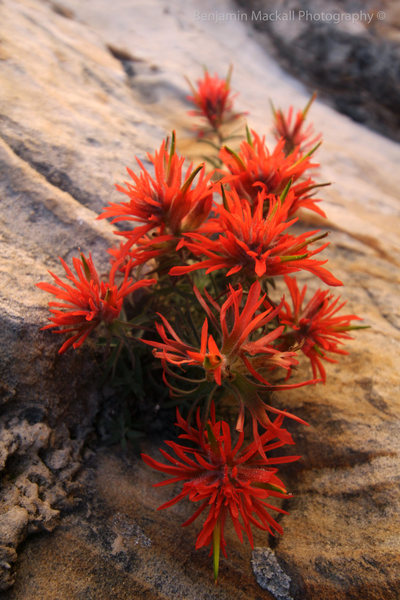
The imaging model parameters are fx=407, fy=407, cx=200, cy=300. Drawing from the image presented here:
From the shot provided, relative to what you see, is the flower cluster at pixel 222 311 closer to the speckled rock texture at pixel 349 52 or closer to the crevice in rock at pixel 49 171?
the crevice in rock at pixel 49 171

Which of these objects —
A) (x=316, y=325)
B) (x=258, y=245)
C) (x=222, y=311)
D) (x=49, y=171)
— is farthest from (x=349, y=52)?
(x=222, y=311)

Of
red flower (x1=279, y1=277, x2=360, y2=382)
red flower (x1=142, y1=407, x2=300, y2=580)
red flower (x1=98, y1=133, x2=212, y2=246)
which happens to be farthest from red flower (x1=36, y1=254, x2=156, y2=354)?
red flower (x1=279, y1=277, x2=360, y2=382)

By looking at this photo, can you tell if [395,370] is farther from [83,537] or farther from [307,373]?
[83,537]

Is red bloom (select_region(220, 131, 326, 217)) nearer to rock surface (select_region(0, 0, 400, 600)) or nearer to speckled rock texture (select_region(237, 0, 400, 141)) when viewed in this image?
rock surface (select_region(0, 0, 400, 600))

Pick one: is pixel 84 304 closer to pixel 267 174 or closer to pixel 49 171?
pixel 267 174

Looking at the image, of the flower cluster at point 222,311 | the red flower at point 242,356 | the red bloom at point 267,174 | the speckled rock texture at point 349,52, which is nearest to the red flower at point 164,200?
the flower cluster at point 222,311
